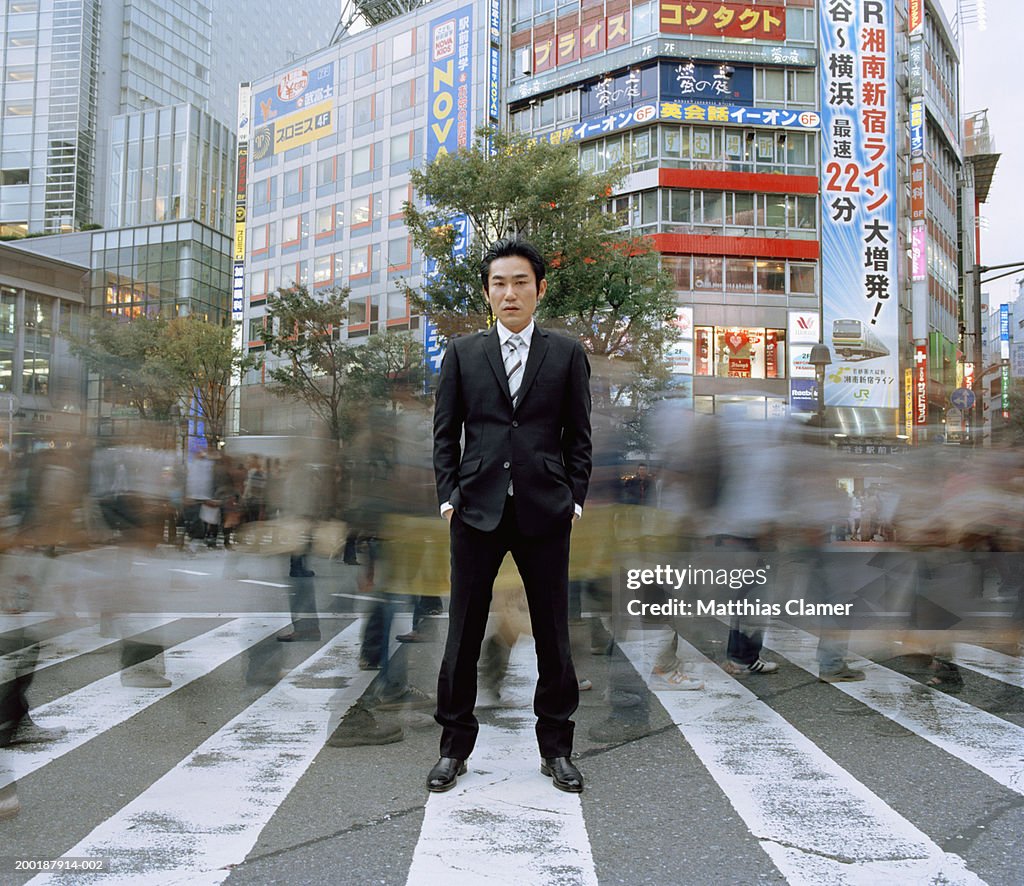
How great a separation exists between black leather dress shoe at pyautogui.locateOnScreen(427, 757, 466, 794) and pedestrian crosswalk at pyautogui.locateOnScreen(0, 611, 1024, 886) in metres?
0.06

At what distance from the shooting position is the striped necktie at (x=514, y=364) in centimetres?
335

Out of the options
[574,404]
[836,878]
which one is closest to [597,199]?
[574,404]

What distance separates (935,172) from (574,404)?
4526cm

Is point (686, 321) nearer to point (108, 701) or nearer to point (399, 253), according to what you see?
point (399, 253)

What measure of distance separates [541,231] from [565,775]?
667 inches

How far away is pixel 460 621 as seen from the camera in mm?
3344

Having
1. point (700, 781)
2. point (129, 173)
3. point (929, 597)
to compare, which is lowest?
point (700, 781)

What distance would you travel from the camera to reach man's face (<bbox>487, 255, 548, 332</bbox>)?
11.1ft

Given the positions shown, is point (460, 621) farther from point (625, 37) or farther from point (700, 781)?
point (625, 37)

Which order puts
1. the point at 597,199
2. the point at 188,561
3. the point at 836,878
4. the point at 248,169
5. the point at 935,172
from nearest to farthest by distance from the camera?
the point at 836,878
the point at 188,561
the point at 597,199
the point at 935,172
the point at 248,169

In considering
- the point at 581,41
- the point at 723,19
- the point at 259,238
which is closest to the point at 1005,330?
the point at 723,19

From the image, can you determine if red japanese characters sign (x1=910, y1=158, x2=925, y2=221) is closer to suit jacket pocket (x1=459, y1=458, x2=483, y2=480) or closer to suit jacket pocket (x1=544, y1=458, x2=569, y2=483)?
suit jacket pocket (x1=544, y1=458, x2=569, y2=483)

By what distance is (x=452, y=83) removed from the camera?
38562 millimetres

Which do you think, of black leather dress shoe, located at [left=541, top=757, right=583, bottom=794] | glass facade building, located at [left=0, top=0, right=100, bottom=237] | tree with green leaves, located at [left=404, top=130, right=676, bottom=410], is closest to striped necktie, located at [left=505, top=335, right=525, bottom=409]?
black leather dress shoe, located at [left=541, top=757, right=583, bottom=794]
